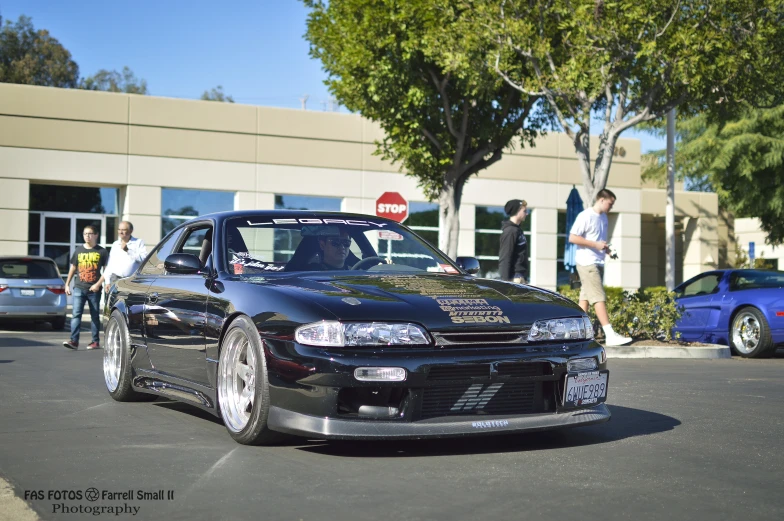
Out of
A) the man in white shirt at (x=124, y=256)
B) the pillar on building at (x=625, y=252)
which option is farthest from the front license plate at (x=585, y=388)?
the pillar on building at (x=625, y=252)

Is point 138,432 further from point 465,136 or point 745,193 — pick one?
→ point 745,193

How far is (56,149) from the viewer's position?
89.9ft

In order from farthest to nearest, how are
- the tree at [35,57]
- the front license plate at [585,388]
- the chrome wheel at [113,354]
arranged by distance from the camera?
1. the tree at [35,57]
2. the chrome wheel at [113,354]
3. the front license plate at [585,388]

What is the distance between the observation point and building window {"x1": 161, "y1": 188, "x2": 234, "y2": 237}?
94.8 feet

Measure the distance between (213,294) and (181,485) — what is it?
183 cm

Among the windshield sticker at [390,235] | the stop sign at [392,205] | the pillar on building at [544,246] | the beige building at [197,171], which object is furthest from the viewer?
the pillar on building at [544,246]

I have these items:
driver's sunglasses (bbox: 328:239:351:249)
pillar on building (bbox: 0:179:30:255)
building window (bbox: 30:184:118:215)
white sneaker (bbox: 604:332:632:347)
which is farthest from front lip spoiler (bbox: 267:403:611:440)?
building window (bbox: 30:184:118:215)

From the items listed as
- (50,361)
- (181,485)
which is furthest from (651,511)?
(50,361)

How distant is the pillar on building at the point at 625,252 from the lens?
36.0m

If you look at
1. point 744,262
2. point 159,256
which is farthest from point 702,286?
point 744,262

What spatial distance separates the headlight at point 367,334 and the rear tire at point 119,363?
303cm

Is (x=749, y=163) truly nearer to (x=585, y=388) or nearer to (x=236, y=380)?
(x=585, y=388)

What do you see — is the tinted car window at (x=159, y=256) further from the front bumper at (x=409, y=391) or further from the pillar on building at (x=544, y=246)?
the pillar on building at (x=544, y=246)

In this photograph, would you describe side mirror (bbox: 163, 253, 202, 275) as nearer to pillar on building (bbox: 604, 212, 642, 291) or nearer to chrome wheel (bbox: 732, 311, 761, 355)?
chrome wheel (bbox: 732, 311, 761, 355)
